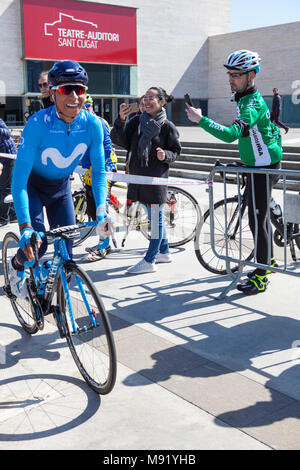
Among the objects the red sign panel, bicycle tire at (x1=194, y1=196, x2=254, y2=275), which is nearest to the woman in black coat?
bicycle tire at (x1=194, y1=196, x2=254, y2=275)

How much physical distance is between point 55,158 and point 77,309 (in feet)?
3.51

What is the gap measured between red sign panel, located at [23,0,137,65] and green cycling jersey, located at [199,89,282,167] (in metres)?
31.8

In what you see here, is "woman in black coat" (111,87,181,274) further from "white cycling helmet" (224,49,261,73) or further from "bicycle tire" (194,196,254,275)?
"white cycling helmet" (224,49,261,73)

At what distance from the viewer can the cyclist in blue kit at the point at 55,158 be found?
3.26 meters

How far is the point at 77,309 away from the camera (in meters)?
3.22

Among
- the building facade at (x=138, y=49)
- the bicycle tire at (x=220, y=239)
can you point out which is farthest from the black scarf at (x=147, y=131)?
the building facade at (x=138, y=49)

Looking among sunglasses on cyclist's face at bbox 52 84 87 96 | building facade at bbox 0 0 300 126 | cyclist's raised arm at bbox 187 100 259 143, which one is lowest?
cyclist's raised arm at bbox 187 100 259 143

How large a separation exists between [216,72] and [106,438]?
41.9 m

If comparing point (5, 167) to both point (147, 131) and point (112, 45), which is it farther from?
point (112, 45)

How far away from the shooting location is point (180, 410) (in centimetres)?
294

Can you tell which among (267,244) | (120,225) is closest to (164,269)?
(267,244)

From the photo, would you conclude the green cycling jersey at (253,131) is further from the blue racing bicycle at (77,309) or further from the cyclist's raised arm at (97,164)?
the blue racing bicycle at (77,309)

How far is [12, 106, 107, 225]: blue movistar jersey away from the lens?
10.8 ft

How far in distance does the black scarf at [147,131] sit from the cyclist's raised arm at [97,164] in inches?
75.5
